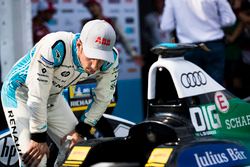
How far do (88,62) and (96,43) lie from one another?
154 millimetres

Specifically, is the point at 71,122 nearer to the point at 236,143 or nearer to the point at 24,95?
the point at 24,95

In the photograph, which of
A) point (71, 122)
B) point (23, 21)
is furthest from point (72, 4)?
point (71, 122)

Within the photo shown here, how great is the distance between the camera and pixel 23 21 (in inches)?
277

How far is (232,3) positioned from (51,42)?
522 cm

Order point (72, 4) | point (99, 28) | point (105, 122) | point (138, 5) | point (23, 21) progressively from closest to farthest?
point (99, 28), point (105, 122), point (23, 21), point (72, 4), point (138, 5)

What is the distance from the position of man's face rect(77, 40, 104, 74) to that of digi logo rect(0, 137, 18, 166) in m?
1.41

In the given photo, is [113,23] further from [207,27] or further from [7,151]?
[7,151]

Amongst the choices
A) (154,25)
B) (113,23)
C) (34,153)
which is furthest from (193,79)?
(154,25)

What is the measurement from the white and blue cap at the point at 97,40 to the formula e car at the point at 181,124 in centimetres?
52

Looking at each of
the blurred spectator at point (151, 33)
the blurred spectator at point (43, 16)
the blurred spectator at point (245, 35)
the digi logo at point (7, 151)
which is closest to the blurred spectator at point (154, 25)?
the blurred spectator at point (151, 33)

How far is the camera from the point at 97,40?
473cm

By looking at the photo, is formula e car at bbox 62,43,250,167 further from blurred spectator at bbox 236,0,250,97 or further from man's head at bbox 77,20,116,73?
blurred spectator at bbox 236,0,250,97

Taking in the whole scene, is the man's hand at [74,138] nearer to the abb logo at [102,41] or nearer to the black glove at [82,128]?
the black glove at [82,128]

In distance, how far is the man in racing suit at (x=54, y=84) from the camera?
4.78m
